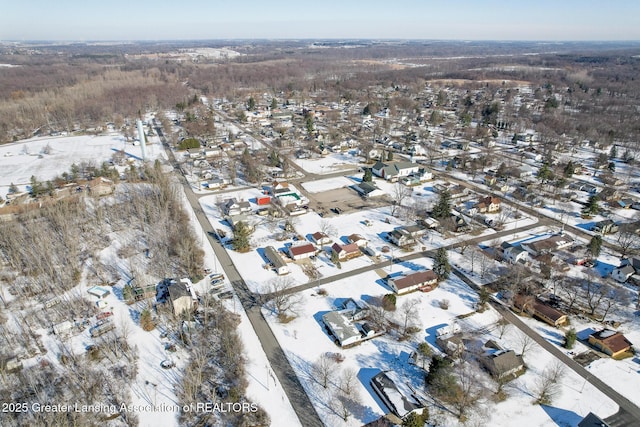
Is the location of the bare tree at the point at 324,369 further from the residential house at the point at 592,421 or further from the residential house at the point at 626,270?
the residential house at the point at 626,270

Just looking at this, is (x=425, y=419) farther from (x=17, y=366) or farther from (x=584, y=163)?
(x=584, y=163)

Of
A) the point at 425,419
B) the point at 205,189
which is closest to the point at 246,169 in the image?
the point at 205,189

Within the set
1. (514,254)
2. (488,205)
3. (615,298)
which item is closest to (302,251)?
(514,254)

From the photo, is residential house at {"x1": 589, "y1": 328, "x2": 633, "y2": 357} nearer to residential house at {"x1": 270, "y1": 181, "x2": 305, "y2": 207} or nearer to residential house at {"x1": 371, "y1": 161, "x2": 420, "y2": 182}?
residential house at {"x1": 270, "y1": 181, "x2": 305, "y2": 207}

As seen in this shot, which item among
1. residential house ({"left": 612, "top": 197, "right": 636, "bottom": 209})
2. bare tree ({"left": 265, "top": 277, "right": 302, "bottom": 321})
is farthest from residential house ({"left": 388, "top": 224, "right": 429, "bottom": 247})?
residential house ({"left": 612, "top": 197, "right": 636, "bottom": 209})

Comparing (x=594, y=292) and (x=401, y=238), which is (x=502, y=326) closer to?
(x=594, y=292)

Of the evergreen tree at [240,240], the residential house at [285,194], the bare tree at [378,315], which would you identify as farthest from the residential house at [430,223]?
the evergreen tree at [240,240]
